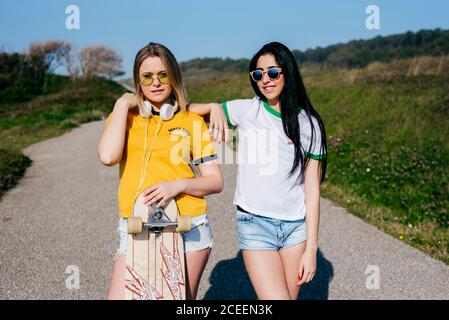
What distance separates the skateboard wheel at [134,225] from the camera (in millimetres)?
Result: 2631

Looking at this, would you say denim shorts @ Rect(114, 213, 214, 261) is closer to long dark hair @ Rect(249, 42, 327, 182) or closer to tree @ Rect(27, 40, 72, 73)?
long dark hair @ Rect(249, 42, 327, 182)

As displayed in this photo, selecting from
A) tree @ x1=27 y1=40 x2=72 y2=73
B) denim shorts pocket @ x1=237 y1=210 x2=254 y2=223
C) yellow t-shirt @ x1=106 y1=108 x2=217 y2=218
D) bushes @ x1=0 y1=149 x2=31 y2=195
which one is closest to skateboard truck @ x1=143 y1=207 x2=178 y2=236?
yellow t-shirt @ x1=106 y1=108 x2=217 y2=218

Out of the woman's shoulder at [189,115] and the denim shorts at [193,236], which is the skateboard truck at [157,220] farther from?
the woman's shoulder at [189,115]

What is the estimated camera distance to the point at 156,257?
9.17 feet

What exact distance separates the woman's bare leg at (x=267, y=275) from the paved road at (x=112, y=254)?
2135mm

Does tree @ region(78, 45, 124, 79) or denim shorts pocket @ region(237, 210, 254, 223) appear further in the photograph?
tree @ region(78, 45, 124, 79)

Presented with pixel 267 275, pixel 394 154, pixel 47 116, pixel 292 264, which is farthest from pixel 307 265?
pixel 47 116

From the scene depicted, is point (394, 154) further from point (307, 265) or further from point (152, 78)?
point (152, 78)

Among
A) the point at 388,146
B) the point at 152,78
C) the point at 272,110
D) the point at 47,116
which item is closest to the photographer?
the point at 152,78

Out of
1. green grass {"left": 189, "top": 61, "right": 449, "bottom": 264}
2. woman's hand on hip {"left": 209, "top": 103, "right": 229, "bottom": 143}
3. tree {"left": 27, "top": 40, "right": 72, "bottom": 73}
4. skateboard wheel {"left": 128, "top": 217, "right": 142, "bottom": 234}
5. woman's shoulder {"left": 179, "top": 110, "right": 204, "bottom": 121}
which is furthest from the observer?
tree {"left": 27, "top": 40, "right": 72, "bottom": 73}

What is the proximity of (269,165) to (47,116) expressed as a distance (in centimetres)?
2444

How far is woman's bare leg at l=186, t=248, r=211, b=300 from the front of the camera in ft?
9.46

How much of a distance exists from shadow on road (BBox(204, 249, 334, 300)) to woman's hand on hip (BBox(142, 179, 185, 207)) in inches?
97.3

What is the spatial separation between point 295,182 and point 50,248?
14.3 ft
